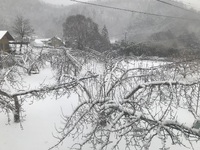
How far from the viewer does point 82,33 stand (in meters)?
31.0

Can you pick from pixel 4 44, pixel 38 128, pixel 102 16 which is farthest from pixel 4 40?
pixel 102 16

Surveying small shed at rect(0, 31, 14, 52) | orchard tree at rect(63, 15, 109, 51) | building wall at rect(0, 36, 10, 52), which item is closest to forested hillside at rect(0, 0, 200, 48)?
orchard tree at rect(63, 15, 109, 51)

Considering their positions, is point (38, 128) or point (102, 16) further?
point (102, 16)

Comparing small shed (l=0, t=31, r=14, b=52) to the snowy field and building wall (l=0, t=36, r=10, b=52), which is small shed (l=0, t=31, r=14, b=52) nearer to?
building wall (l=0, t=36, r=10, b=52)

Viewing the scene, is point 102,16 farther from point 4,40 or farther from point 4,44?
point 4,44

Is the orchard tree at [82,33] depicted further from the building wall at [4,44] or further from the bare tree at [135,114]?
the bare tree at [135,114]

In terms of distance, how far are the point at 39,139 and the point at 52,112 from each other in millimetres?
2755

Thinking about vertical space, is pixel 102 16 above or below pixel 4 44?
above

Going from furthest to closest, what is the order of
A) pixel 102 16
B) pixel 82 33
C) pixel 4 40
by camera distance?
pixel 102 16 < pixel 82 33 < pixel 4 40

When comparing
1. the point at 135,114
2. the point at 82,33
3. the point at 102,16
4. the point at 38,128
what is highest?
the point at 102,16

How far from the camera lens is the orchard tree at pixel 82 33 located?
27.6 m

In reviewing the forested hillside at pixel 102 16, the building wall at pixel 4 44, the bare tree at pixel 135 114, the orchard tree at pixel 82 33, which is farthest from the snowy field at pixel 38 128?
the forested hillside at pixel 102 16

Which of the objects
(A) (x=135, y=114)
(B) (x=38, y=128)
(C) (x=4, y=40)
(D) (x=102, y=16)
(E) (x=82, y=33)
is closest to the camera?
(A) (x=135, y=114)

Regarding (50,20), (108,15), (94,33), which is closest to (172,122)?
(94,33)
